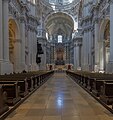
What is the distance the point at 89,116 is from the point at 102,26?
25008 mm

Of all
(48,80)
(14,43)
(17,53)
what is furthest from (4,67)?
(14,43)

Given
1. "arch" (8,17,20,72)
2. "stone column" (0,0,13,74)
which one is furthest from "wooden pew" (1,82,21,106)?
"arch" (8,17,20,72)

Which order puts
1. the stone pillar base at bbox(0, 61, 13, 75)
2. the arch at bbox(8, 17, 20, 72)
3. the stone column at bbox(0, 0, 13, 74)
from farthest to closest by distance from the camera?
the arch at bbox(8, 17, 20, 72), the stone column at bbox(0, 0, 13, 74), the stone pillar base at bbox(0, 61, 13, 75)

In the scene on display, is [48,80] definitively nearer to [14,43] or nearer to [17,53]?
[17,53]

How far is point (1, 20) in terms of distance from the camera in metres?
19.4

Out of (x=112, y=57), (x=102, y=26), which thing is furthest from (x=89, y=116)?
(x=102, y=26)

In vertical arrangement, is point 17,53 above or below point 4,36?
below

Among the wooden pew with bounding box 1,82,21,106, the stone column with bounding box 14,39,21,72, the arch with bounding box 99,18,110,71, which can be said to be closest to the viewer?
the wooden pew with bounding box 1,82,21,106

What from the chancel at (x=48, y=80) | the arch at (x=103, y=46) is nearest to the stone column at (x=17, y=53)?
the chancel at (x=48, y=80)

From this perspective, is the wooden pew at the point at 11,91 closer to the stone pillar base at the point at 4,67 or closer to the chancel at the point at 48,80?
the chancel at the point at 48,80

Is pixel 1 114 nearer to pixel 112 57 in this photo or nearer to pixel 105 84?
pixel 105 84

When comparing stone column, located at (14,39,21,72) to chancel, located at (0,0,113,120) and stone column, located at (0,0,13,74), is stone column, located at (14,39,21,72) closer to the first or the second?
chancel, located at (0,0,113,120)

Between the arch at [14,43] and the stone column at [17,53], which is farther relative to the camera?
the arch at [14,43]

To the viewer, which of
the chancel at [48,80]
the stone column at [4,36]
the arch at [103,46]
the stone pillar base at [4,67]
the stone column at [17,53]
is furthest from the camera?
the arch at [103,46]
